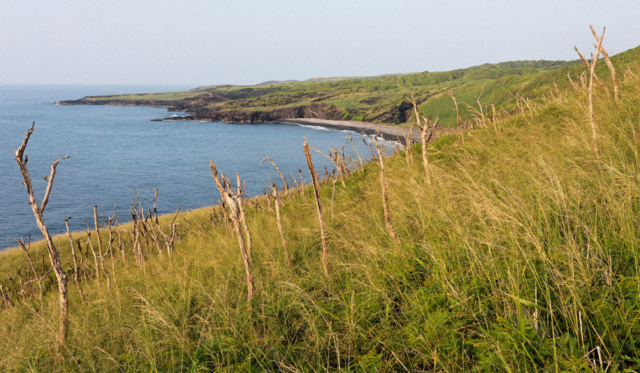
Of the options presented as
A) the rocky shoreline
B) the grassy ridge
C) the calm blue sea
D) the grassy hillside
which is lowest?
the calm blue sea

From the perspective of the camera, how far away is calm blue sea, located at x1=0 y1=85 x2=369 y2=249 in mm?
33688

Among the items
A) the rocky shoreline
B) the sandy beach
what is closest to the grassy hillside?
the rocky shoreline

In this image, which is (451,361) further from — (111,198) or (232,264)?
(111,198)

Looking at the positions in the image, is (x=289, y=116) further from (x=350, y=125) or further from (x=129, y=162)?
(x=129, y=162)

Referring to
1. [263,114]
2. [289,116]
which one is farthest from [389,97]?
[263,114]

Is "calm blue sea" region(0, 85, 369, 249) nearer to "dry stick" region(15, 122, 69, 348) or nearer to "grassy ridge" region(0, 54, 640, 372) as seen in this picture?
"dry stick" region(15, 122, 69, 348)

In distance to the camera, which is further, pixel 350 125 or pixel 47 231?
pixel 350 125

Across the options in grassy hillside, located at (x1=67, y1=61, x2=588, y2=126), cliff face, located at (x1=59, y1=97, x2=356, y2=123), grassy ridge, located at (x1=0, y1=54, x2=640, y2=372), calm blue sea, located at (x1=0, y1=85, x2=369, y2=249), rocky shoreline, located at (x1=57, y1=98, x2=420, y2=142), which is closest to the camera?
grassy ridge, located at (x1=0, y1=54, x2=640, y2=372)

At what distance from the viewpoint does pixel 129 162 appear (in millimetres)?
53656

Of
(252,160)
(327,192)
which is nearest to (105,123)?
(252,160)

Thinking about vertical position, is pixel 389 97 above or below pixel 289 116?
above

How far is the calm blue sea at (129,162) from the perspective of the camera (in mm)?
33688

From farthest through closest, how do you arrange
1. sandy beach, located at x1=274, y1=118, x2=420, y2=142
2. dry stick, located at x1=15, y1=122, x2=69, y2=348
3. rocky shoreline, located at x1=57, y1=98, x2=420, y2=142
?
1. rocky shoreline, located at x1=57, y1=98, x2=420, y2=142
2. sandy beach, located at x1=274, y1=118, x2=420, y2=142
3. dry stick, located at x1=15, y1=122, x2=69, y2=348

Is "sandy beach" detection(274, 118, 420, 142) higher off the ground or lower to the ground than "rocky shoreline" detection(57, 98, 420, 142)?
lower
